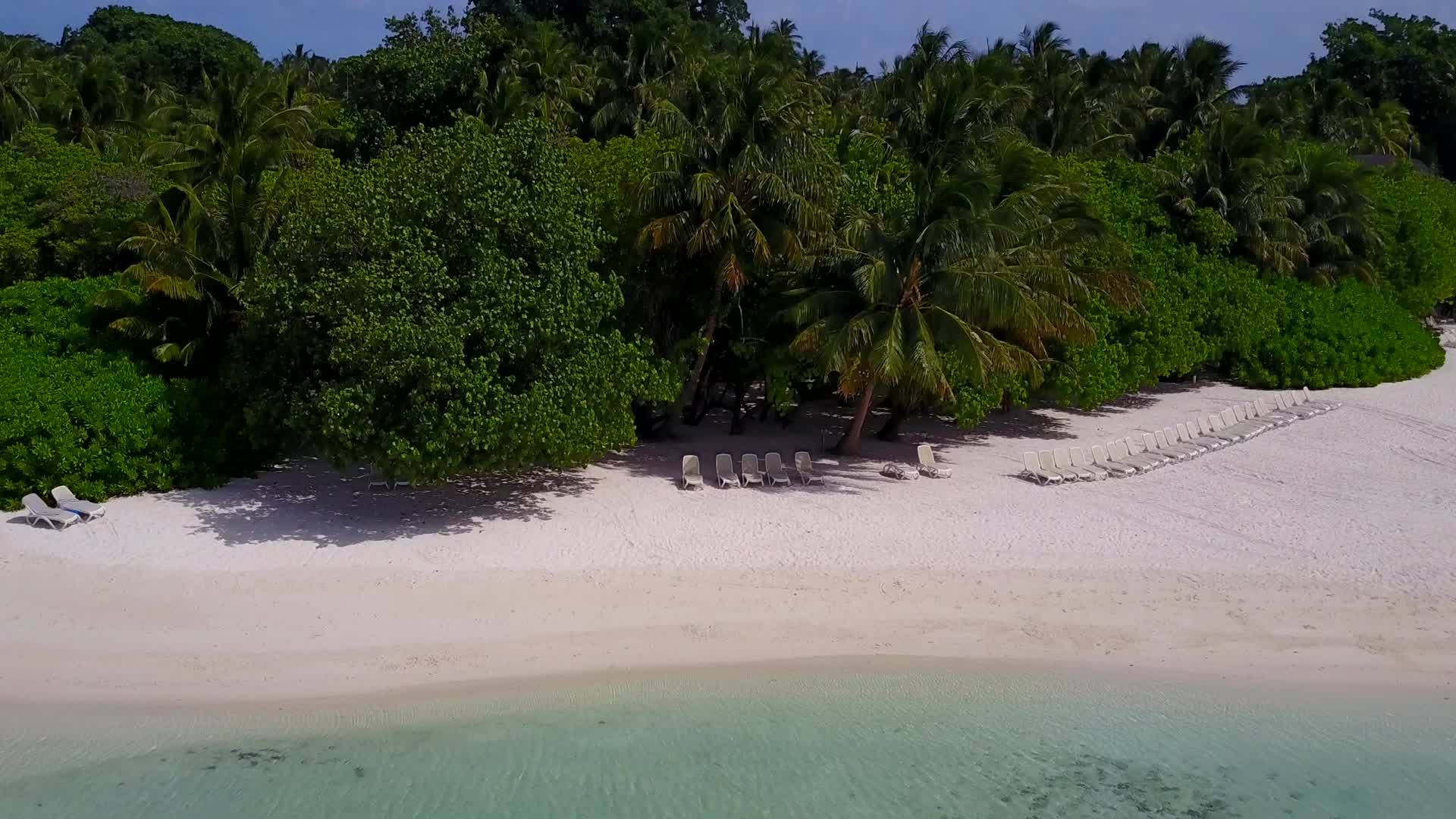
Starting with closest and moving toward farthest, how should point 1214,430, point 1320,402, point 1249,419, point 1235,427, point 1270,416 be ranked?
point 1214,430, point 1235,427, point 1249,419, point 1270,416, point 1320,402

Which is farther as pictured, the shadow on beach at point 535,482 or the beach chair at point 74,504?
the shadow on beach at point 535,482

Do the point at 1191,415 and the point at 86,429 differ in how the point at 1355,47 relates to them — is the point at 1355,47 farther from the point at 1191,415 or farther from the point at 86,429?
the point at 86,429

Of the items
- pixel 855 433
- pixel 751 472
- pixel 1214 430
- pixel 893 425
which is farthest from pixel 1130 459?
pixel 751 472

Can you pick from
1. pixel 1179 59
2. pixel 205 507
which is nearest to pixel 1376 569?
pixel 205 507

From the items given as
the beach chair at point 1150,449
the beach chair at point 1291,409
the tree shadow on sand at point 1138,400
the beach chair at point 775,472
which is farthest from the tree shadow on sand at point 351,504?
the beach chair at point 1291,409

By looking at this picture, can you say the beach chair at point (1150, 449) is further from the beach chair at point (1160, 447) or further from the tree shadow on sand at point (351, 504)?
the tree shadow on sand at point (351, 504)

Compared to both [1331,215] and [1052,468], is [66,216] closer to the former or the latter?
[1052,468]

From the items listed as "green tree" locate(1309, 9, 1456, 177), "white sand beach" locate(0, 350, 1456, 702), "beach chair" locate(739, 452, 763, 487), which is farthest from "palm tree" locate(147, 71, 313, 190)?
"green tree" locate(1309, 9, 1456, 177)
